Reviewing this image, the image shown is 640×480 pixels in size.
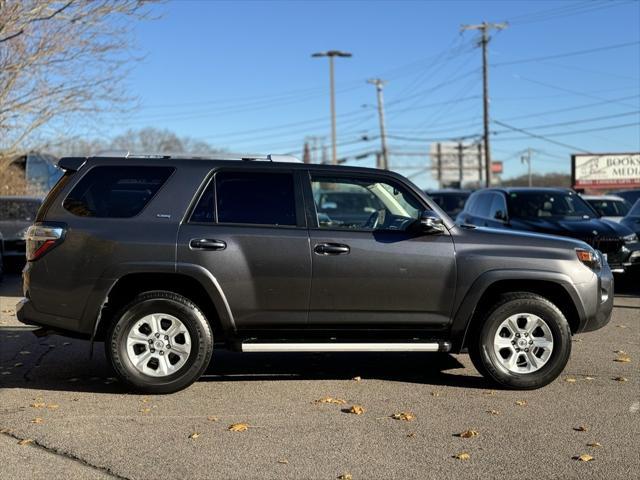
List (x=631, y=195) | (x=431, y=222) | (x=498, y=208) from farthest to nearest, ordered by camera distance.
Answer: (x=631, y=195) < (x=498, y=208) < (x=431, y=222)

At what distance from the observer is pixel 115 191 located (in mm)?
6156

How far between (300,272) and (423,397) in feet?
4.63

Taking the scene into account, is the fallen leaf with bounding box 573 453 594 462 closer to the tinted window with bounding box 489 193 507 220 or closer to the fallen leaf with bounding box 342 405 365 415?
the fallen leaf with bounding box 342 405 365 415

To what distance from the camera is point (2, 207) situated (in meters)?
16.7

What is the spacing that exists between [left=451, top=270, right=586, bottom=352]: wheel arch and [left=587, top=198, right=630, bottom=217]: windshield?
1361 centimetres

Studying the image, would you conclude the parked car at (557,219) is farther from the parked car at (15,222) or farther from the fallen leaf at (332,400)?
the parked car at (15,222)

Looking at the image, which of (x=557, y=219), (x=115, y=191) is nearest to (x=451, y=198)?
(x=557, y=219)

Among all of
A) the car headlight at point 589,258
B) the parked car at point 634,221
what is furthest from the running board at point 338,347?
the parked car at point 634,221

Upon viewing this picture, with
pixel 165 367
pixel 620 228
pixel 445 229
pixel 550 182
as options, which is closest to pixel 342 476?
pixel 165 367

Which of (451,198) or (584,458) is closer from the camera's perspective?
(584,458)

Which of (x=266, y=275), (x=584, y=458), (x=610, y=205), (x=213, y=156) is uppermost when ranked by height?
(x=213, y=156)

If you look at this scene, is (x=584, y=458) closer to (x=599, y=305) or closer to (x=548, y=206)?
(x=599, y=305)

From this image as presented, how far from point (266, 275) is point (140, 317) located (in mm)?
1063

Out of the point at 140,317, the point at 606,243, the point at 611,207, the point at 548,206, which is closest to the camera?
the point at 140,317
